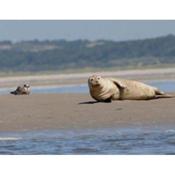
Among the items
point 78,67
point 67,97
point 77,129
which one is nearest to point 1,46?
point 78,67

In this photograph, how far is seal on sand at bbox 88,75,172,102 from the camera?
15984 millimetres

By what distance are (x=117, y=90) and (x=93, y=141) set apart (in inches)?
162

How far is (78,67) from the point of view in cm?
5503

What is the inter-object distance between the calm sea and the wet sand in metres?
0.47

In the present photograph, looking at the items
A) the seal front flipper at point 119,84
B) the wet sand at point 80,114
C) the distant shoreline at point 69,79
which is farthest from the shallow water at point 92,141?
the distant shoreline at point 69,79

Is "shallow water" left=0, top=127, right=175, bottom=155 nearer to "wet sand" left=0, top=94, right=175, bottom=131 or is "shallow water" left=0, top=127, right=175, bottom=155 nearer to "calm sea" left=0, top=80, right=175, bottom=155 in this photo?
"calm sea" left=0, top=80, right=175, bottom=155

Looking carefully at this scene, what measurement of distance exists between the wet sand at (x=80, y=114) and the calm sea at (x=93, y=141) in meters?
0.47

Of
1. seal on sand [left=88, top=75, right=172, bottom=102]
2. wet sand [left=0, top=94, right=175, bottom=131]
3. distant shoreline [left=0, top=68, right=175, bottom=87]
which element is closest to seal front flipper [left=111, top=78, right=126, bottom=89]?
seal on sand [left=88, top=75, right=172, bottom=102]

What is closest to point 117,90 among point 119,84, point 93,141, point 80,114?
point 119,84

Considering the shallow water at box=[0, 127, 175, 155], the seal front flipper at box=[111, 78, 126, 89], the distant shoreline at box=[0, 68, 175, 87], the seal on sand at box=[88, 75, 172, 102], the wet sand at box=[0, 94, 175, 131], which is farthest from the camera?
the distant shoreline at box=[0, 68, 175, 87]

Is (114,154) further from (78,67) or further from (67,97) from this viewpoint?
(78,67)

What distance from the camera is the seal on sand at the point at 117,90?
1598 centimetres

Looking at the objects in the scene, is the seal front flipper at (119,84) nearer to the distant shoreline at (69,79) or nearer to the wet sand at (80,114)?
the wet sand at (80,114)
